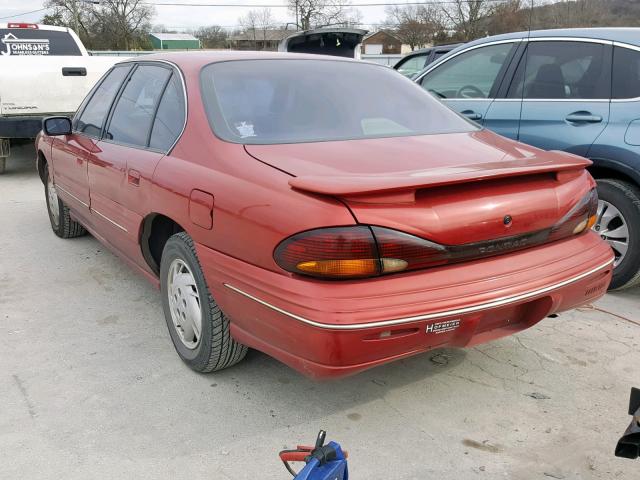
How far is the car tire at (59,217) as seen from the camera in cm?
505

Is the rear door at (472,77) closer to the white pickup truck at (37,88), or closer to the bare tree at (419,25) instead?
the white pickup truck at (37,88)

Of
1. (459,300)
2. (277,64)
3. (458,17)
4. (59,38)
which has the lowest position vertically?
(459,300)

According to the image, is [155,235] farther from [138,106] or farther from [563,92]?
[563,92]

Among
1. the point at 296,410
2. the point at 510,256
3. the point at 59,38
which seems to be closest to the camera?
the point at 510,256

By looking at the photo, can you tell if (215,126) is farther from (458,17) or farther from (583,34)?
(458,17)

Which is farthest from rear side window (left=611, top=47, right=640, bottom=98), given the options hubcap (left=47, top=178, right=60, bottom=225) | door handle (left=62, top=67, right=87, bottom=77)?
door handle (left=62, top=67, right=87, bottom=77)

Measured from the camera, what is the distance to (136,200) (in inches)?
123

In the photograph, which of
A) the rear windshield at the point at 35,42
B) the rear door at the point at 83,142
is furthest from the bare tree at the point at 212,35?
the rear door at the point at 83,142

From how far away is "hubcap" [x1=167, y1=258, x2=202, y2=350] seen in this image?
280 cm

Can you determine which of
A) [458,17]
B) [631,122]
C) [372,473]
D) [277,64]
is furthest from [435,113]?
[458,17]

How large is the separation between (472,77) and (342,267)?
3.47m

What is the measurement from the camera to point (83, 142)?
4.03 m

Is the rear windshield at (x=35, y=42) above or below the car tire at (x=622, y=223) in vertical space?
above

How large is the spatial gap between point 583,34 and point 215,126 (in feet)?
9.67
